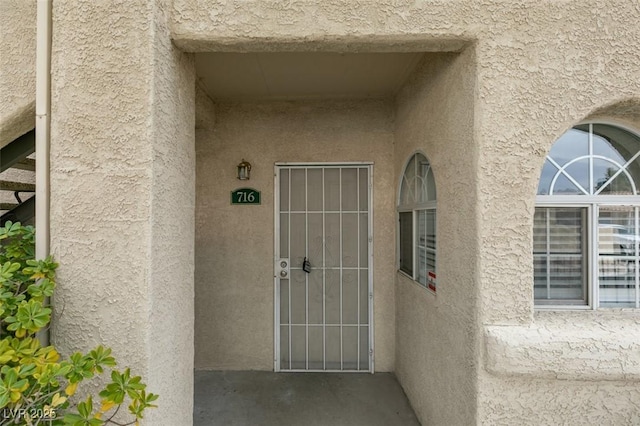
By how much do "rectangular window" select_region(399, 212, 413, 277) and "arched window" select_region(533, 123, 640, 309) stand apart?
1.51 meters

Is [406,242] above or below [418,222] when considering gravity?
below

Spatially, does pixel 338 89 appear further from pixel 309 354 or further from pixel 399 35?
pixel 309 354

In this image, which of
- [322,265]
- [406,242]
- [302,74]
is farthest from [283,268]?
[302,74]

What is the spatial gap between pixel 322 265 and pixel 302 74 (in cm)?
274

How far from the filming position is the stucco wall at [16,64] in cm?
240

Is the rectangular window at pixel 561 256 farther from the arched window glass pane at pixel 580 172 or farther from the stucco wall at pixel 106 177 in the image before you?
the stucco wall at pixel 106 177

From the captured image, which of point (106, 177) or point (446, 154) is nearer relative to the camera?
point (106, 177)

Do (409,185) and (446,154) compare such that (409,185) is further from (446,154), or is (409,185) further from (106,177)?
(106,177)

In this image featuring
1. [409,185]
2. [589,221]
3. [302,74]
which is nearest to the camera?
[589,221]

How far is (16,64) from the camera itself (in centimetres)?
242

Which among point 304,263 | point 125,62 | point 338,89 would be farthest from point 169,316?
point 338,89

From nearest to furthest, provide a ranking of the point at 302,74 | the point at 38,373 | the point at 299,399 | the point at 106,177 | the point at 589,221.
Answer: the point at 38,373
the point at 106,177
the point at 589,221
the point at 302,74
the point at 299,399

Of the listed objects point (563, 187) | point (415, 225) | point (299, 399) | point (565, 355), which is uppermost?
point (563, 187)

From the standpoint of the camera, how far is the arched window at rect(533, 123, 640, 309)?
2871mm
